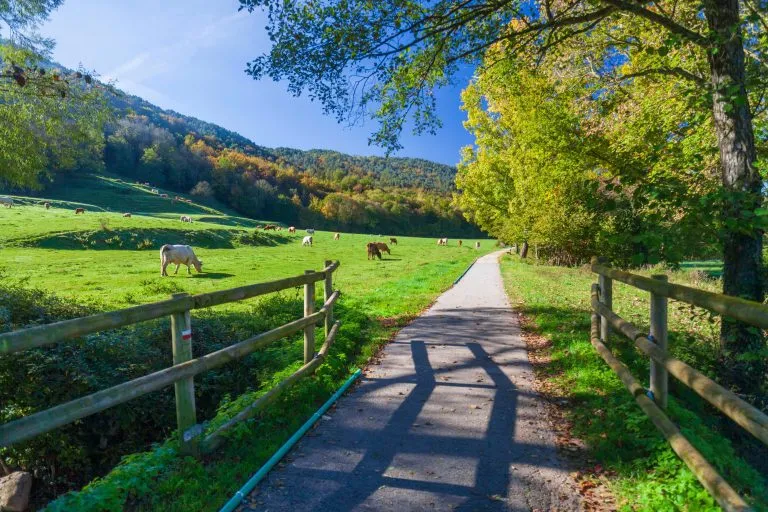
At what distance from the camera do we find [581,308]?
11.1m

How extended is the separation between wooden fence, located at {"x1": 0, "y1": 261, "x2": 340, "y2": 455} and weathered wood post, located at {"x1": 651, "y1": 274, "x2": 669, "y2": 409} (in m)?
3.96

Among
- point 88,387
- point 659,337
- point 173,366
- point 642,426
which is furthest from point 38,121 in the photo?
point 642,426

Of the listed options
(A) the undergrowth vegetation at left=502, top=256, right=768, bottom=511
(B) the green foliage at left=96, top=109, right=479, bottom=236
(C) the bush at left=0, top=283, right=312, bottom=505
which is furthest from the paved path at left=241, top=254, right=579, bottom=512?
(B) the green foliage at left=96, top=109, right=479, bottom=236

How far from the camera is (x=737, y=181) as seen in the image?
17.7 ft

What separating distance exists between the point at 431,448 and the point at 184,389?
7.57ft

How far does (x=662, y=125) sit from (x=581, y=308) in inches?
183

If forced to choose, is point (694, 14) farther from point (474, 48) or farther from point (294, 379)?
point (294, 379)

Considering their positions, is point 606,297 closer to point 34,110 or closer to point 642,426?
point 642,426

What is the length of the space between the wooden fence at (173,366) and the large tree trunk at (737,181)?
5.43 metres

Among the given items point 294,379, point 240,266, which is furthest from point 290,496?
point 240,266

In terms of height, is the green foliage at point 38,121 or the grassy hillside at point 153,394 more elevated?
the green foliage at point 38,121

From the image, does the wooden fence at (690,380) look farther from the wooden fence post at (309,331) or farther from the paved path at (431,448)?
the wooden fence post at (309,331)

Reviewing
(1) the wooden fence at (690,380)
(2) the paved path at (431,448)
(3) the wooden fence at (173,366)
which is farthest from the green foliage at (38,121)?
(1) the wooden fence at (690,380)

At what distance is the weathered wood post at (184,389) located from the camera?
12.3ft
